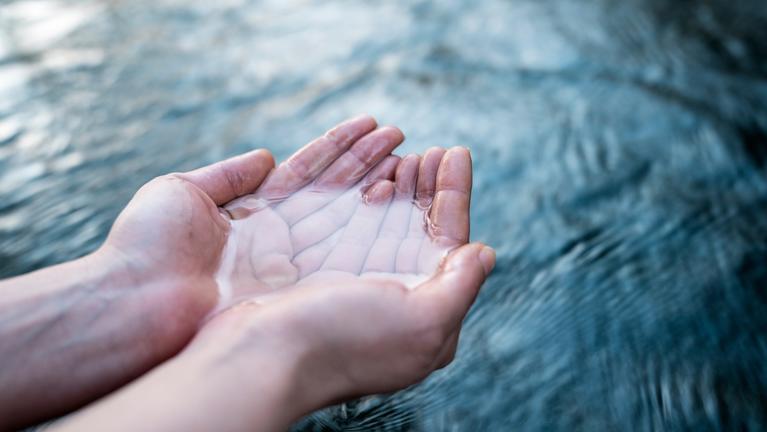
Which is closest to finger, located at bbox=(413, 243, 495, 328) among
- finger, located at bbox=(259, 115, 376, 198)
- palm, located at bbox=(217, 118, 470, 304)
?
palm, located at bbox=(217, 118, 470, 304)

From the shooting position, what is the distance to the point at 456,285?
63.1 inches

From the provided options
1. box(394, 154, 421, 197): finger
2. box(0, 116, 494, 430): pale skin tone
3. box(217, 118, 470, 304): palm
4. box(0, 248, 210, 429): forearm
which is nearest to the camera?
box(0, 116, 494, 430): pale skin tone

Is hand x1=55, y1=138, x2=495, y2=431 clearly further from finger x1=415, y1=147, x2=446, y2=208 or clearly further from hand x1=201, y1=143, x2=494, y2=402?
finger x1=415, y1=147, x2=446, y2=208

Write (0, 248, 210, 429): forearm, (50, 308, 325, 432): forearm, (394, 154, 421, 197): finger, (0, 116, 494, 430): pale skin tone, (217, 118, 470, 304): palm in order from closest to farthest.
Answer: (50, 308, 325, 432): forearm < (0, 116, 494, 430): pale skin tone < (0, 248, 210, 429): forearm < (217, 118, 470, 304): palm < (394, 154, 421, 197): finger

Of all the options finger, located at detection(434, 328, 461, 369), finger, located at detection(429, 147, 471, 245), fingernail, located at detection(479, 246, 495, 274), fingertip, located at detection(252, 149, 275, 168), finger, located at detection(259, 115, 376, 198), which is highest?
fingertip, located at detection(252, 149, 275, 168)

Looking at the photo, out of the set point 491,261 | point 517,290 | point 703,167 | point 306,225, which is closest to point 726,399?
point 517,290

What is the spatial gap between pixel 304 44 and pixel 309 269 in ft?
7.97

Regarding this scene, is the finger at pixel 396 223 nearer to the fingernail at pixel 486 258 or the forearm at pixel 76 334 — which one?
the fingernail at pixel 486 258

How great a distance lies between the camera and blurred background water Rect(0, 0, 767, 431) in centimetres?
205

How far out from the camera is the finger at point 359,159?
221 centimetres

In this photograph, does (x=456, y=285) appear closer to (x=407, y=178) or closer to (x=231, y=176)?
(x=407, y=178)

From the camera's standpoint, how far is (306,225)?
2.04 metres

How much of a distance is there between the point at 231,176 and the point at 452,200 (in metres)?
0.72

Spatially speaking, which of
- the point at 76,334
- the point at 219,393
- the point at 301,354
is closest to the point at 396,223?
the point at 301,354
